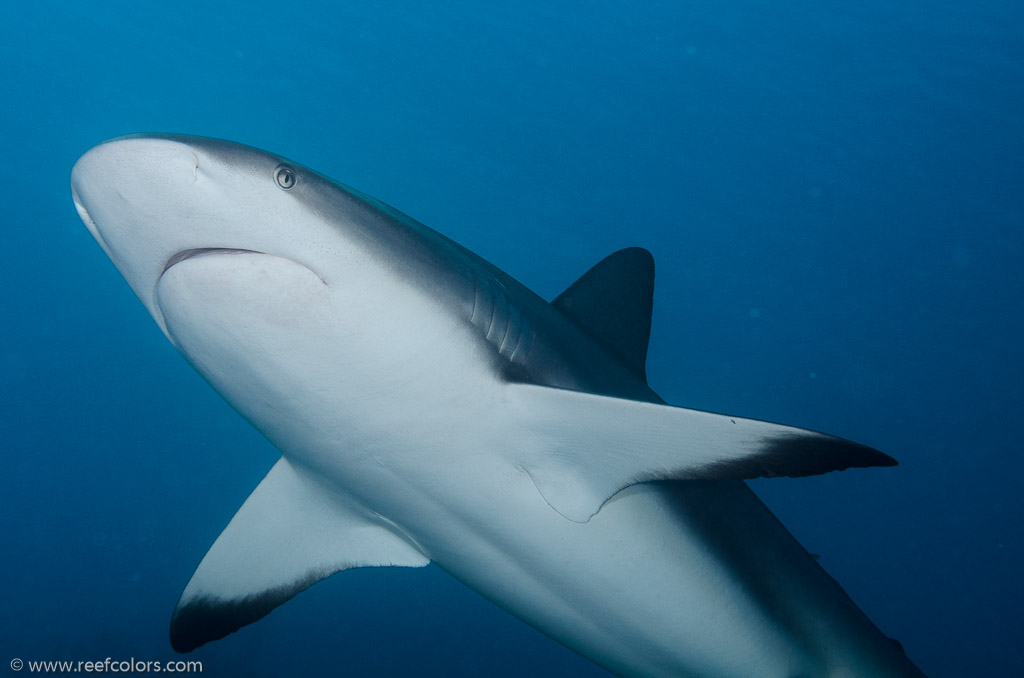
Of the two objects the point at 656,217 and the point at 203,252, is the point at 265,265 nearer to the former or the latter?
the point at 203,252

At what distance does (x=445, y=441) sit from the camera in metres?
1.88

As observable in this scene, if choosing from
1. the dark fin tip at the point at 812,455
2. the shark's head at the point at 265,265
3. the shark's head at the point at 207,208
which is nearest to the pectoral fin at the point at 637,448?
the dark fin tip at the point at 812,455

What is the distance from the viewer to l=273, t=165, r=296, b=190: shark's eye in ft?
4.63

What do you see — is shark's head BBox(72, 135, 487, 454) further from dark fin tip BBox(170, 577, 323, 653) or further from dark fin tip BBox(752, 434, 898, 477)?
dark fin tip BBox(170, 577, 323, 653)

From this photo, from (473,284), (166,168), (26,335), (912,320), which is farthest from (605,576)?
(26,335)

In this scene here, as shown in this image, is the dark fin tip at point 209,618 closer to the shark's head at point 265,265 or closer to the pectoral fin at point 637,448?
the shark's head at point 265,265

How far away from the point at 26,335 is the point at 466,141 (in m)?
20.3

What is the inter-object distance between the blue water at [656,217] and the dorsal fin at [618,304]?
17.2 m

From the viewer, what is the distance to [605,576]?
86.5 inches

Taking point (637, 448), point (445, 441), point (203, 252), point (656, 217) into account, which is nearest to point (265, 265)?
point (203, 252)

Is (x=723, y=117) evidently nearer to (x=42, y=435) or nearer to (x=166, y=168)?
(x=166, y=168)

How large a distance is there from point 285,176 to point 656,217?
2318 cm

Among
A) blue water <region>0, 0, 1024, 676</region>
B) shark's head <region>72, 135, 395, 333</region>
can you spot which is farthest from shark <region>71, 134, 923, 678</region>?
blue water <region>0, 0, 1024, 676</region>

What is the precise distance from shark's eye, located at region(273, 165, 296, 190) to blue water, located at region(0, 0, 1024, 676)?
19310 millimetres
